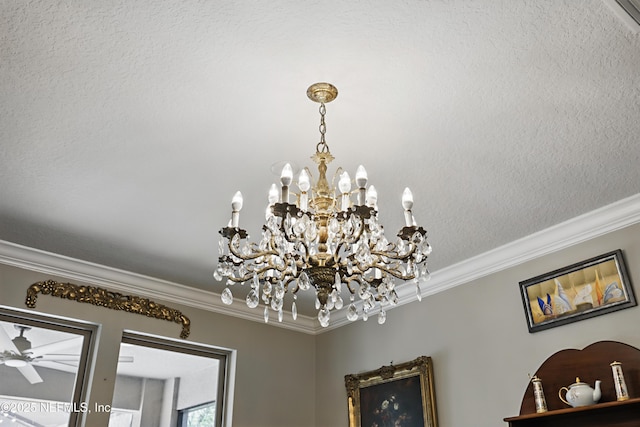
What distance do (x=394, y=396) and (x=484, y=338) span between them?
0.83 metres

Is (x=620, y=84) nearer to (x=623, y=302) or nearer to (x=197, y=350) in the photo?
(x=623, y=302)

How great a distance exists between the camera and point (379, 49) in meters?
2.17

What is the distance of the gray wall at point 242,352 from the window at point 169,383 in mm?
107

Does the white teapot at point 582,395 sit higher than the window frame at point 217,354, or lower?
lower

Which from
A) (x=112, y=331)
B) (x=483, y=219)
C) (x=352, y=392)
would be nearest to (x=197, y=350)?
(x=112, y=331)

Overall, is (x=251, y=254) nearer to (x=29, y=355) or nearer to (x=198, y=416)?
(x=29, y=355)

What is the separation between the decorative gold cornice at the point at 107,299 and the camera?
12.3 ft

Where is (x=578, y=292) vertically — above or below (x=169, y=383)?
above

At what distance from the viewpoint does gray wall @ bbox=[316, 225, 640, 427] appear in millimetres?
3230

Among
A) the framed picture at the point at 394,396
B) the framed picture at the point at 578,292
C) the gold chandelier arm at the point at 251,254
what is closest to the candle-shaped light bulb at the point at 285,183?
the gold chandelier arm at the point at 251,254

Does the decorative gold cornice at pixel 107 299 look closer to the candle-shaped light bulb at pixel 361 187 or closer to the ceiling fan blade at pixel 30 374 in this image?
the ceiling fan blade at pixel 30 374

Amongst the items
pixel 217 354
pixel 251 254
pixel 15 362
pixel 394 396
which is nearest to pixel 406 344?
pixel 394 396

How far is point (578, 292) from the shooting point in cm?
331

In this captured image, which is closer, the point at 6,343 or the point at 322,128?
the point at 322,128
